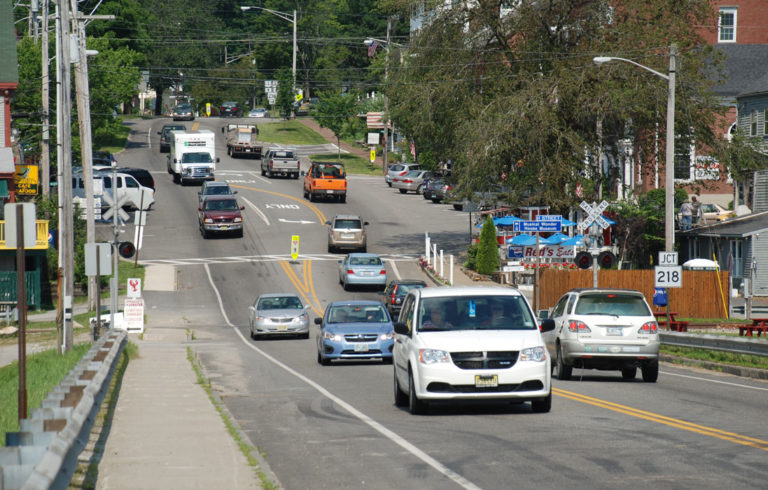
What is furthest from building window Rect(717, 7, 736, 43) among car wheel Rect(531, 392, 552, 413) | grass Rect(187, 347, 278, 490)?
car wheel Rect(531, 392, 552, 413)

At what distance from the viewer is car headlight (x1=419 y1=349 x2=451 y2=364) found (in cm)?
1426

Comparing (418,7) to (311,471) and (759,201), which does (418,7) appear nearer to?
(759,201)

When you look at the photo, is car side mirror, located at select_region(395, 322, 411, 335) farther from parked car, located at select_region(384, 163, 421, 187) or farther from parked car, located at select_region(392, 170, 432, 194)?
parked car, located at select_region(384, 163, 421, 187)

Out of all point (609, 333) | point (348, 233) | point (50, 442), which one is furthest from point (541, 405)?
point (348, 233)

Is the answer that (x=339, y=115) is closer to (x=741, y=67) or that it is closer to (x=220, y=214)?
(x=220, y=214)

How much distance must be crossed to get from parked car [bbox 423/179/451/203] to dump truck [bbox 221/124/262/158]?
21.8 m

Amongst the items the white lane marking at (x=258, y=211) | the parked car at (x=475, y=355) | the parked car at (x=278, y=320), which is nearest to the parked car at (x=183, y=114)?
the white lane marking at (x=258, y=211)

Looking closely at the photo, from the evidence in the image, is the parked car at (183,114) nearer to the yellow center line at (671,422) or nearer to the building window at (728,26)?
the building window at (728,26)

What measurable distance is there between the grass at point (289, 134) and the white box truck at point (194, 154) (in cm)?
3263

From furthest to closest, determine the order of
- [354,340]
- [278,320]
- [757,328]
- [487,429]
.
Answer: [278,320], [757,328], [354,340], [487,429]

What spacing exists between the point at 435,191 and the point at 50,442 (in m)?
66.6

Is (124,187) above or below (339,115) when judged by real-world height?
below

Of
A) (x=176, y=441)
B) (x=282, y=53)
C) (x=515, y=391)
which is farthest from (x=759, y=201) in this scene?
(x=282, y=53)

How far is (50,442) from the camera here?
7.14 m
